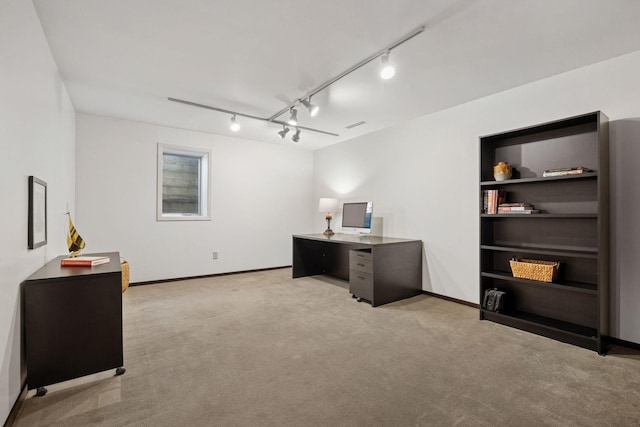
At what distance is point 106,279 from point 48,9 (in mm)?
1824

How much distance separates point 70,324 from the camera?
76.5 inches

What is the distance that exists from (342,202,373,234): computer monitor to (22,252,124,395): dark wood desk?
3.30 m

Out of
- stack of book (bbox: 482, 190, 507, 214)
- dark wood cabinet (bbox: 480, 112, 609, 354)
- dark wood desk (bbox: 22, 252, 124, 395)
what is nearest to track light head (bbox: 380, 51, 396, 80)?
dark wood cabinet (bbox: 480, 112, 609, 354)

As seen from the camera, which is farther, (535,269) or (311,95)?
(311,95)

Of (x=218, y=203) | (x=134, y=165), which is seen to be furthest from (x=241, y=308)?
(x=134, y=165)

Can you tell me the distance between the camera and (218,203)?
5.25m

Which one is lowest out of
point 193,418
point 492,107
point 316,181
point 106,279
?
point 193,418

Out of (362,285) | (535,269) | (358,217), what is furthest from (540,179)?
(358,217)

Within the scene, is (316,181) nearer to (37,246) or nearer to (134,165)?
(134,165)

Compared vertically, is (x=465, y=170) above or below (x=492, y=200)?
above

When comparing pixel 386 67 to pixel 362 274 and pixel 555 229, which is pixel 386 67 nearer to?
pixel 555 229

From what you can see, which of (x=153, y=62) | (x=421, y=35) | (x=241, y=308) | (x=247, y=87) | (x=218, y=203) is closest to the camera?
(x=421, y=35)

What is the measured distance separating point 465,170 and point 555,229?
112cm

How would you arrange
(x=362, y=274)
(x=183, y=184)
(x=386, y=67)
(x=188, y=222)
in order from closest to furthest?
(x=386, y=67), (x=362, y=274), (x=188, y=222), (x=183, y=184)
